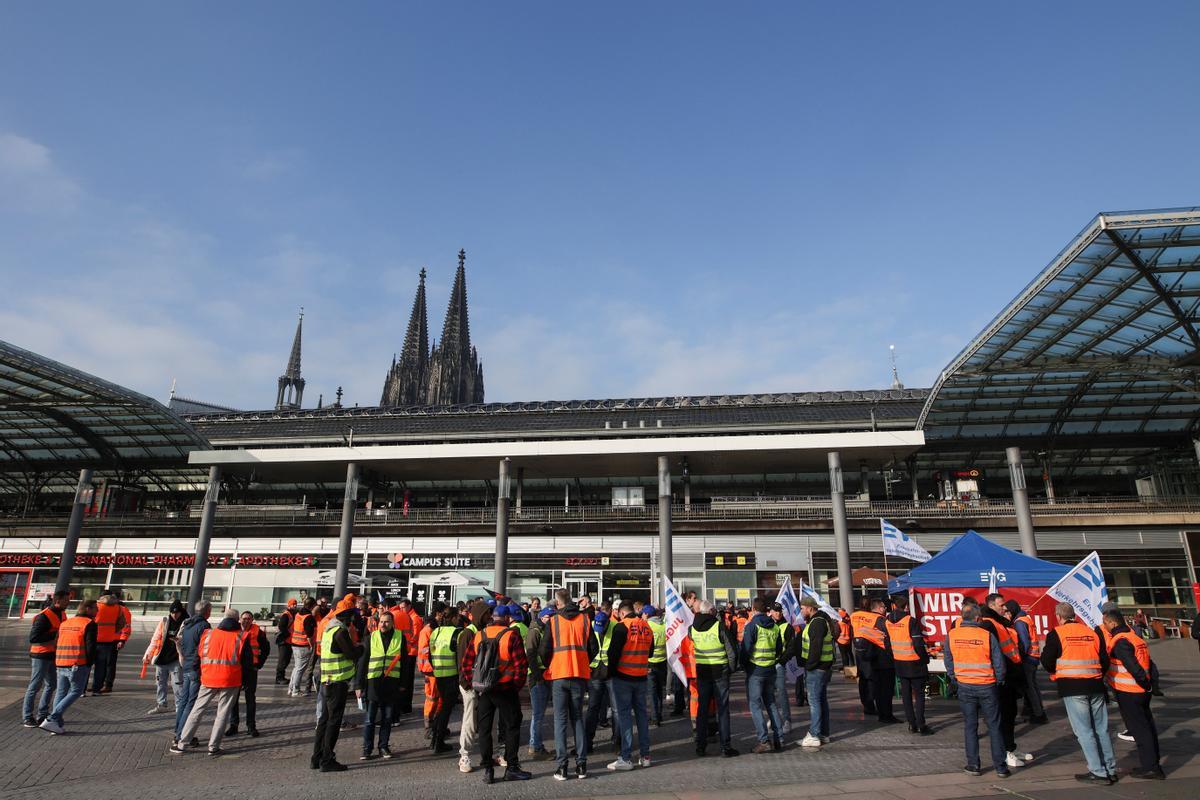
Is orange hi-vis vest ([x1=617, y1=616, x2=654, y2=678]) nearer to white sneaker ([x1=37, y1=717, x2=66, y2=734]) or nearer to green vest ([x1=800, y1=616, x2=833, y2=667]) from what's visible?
green vest ([x1=800, y1=616, x2=833, y2=667])

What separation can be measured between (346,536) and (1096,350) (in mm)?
33115

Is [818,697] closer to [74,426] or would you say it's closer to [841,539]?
[841,539]

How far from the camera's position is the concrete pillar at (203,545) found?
3519 cm

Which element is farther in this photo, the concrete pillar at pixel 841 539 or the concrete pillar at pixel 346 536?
the concrete pillar at pixel 346 536

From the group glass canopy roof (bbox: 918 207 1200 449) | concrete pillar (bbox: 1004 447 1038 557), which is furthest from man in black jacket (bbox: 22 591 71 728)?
concrete pillar (bbox: 1004 447 1038 557)

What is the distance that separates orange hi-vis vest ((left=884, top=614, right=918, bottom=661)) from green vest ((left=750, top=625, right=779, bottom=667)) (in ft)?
7.43

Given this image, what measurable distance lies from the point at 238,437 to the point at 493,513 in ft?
64.3

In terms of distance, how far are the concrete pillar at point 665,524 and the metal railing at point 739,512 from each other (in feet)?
8.32

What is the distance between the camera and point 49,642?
33.4 ft

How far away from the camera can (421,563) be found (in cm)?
3619

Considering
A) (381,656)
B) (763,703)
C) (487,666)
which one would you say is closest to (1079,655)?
(763,703)

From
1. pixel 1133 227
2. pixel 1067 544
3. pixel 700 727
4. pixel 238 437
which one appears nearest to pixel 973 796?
pixel 700 727

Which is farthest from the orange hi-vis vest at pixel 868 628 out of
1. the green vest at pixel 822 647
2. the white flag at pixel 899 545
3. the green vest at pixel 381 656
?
the green vest at pixel 381 656

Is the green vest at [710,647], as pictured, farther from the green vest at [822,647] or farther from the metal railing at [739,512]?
the metal railing at [739,512]
